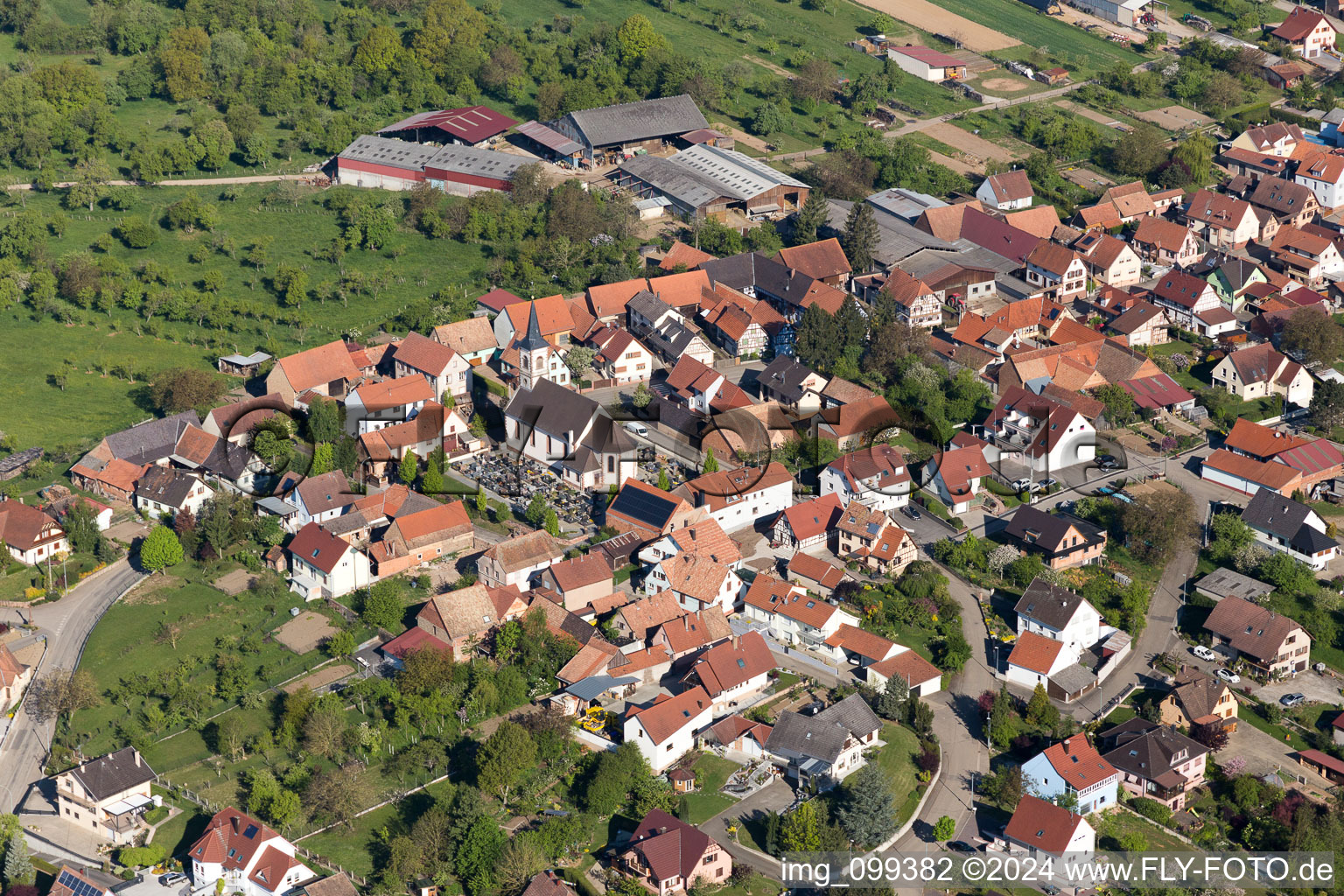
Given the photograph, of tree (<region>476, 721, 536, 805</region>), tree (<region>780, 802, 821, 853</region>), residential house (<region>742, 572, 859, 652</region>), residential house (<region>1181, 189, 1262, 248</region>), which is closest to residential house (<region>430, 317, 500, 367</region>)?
residential house (<region>742, 572, 859, 652</region>)

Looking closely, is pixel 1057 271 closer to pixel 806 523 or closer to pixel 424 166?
pixel 806 523

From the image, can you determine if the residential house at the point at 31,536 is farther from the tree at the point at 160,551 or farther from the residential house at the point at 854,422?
the residential house at the point at 854,422

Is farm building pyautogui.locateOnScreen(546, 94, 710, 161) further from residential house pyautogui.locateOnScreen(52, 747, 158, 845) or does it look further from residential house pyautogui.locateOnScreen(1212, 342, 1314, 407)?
residential house pyautogui.locateOnScreen(52, 747, 158, 845)

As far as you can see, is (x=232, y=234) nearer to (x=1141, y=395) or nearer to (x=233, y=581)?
(x=233, y=581)

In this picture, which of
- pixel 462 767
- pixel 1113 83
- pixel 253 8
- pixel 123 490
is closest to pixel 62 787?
pixel 462 767

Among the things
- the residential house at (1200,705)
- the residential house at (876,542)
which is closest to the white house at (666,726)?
the residential house at (876,542)

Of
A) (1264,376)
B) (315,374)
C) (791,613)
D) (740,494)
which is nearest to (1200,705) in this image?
(791,613)
